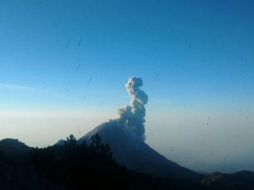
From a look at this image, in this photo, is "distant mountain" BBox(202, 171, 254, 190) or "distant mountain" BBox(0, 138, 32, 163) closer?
"distant mountain" BBox(0, 138, 32, 163)

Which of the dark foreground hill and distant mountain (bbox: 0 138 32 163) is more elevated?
distant mountain (bbox: 0 138 32 163)

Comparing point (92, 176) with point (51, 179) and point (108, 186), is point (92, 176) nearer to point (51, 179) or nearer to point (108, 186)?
point (108, 186)

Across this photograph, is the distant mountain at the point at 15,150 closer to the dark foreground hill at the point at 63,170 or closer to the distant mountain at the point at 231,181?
the dark foreground hill at the point at 63,170

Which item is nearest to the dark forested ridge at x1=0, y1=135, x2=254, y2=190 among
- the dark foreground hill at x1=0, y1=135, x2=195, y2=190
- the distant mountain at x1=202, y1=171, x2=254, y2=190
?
the dark foreground hill at x1=0, y1=135, x2=195, y2=190

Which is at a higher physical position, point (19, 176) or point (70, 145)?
point (70, 145)

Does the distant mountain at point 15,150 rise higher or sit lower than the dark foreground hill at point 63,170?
higher

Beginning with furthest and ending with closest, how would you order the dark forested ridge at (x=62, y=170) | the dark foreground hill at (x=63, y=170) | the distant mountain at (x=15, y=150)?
1. the distant mountain at (x=15, y=150)
2. the dark forested ridge at (x=62, y=170)
3. the dark foreground hill at (x=63, y=170)

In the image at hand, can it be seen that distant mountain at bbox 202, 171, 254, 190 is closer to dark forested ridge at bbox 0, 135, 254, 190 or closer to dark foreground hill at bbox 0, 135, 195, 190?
dark forested ridge at bbox 0, 135, 254, 190

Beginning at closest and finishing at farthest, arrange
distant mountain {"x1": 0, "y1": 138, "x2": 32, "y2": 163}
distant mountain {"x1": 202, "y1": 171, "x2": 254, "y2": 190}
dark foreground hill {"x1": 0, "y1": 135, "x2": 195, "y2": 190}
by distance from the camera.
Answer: dark foreground hill {"x1": 0, "y1": 135, "x2": 195, "y2": 190} → distant mountain {"x1": 0, "y1": 138, "x2": 32, "y2": 163} → distant mountain {"x1": 202, "y1": 171, "x2": 254, "y2": 190}

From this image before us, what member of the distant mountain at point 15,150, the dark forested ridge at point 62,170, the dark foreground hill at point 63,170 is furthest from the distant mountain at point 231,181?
the dark foreground hill at point 63,170

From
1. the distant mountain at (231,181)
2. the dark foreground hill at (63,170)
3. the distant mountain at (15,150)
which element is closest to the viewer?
the dark foreground hill at (63,170)

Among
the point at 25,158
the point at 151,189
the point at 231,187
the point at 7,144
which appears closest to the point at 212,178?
the point at 231,187
